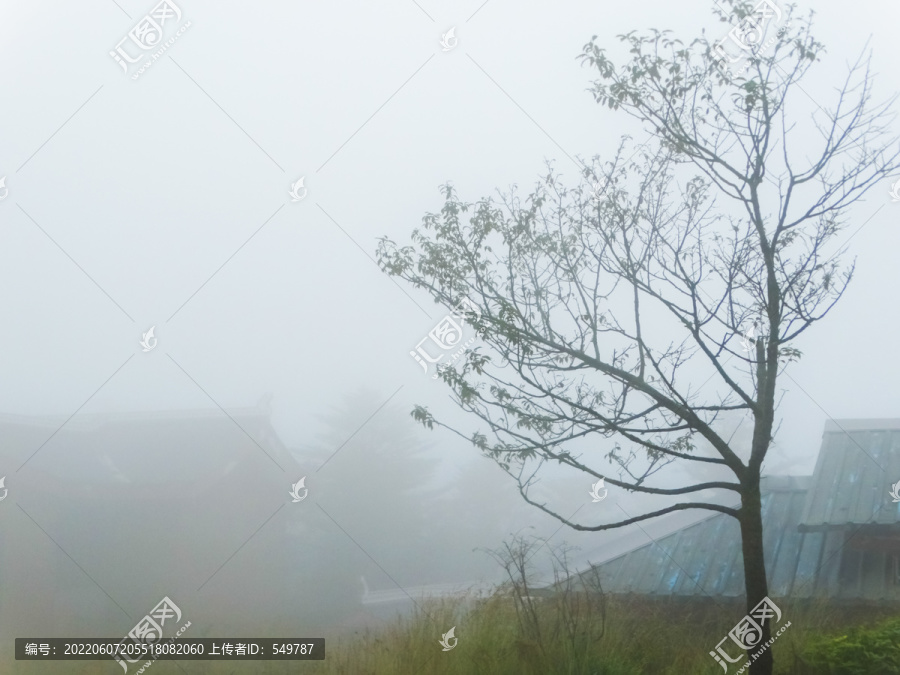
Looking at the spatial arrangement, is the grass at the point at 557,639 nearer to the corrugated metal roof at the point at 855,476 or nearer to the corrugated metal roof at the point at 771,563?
the corrugated metal roof at the point at 771,563

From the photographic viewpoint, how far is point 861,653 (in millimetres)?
3656

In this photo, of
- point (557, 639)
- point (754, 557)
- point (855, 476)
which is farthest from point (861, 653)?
point (557, 639)

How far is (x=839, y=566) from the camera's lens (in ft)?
13.9

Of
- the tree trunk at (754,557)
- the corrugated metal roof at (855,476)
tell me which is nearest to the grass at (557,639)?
the tree trunk at (754,557)

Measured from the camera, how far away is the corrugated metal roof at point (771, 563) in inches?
165

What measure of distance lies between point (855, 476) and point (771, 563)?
747 mm

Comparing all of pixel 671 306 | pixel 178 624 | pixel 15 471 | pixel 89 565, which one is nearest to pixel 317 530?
pixel 178 624

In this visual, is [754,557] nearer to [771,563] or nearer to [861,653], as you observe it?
[861,653]

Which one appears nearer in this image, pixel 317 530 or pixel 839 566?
pixel 839 566

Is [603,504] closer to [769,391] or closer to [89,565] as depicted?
[769,391]

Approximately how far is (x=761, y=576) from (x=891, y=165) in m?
2.26

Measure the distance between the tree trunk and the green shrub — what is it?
0.35 m
